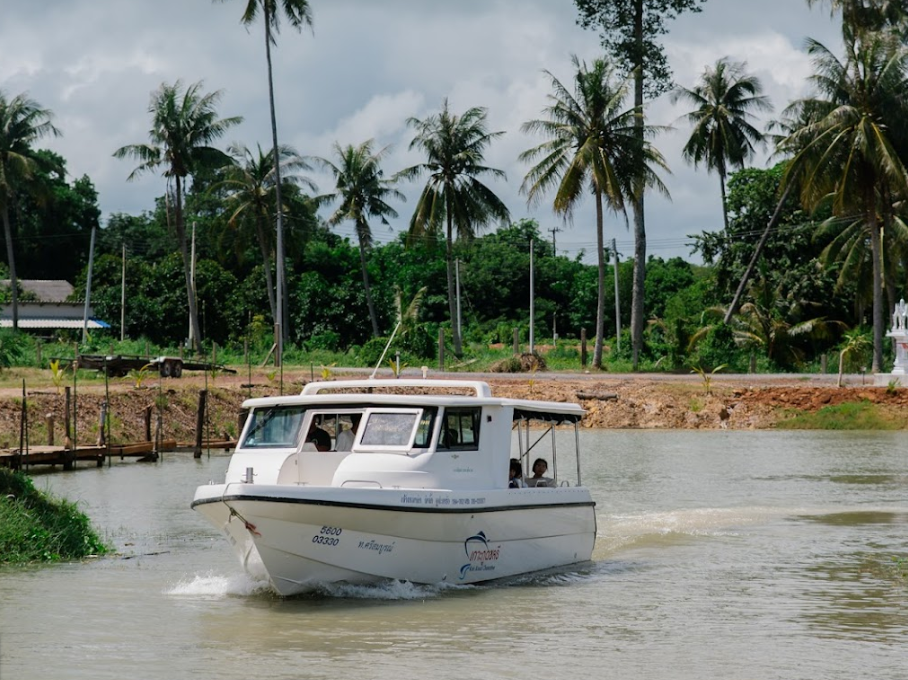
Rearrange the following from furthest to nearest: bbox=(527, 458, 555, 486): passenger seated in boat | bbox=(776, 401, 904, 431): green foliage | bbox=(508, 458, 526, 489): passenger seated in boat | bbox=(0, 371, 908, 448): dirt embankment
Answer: bbox=(776, 401, 904, 431): green foliage
bbox=(0, 371, 908, 448): dirt embankment
bbox=(527, 458, 555, 486): passenger seated in boat
bbox=(508, 458, 526, 489): passenger seated in boat

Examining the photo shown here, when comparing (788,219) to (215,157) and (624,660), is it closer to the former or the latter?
(215,157)

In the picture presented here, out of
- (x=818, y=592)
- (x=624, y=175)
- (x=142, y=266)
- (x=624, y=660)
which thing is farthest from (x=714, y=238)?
(x=624, y=660)

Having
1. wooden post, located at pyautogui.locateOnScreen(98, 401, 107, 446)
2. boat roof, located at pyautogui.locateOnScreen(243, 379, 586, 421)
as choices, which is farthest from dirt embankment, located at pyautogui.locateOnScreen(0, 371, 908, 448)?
boat roof, located at pyautogui.locateOnScreen(243, 379, 586, 421)

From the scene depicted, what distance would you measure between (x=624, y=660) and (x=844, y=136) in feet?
134

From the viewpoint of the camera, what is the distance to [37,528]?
56.0 feet

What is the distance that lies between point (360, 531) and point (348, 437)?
171 cm

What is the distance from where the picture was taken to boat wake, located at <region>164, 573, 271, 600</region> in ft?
49.2

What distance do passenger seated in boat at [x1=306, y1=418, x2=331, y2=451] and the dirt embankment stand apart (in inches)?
846

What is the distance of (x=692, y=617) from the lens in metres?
14.3

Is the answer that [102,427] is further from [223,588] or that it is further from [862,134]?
[862,134]

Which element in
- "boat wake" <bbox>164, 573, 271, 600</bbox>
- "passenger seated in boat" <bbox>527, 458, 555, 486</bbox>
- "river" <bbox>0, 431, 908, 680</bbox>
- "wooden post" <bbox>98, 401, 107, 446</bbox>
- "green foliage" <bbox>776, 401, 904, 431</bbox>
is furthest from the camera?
"green foliage" <bbox>776, 401, 904, 431</bbox>

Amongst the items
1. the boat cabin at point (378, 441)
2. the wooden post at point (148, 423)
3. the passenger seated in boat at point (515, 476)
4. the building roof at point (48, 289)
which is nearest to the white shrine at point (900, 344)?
the wooden post at point (148, 423)

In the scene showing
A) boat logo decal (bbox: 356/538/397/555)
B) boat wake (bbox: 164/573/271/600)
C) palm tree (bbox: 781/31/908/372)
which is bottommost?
boat wake (bbox: 164/573/271/600)

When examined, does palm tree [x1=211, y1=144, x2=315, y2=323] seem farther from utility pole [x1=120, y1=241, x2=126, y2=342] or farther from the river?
the river
